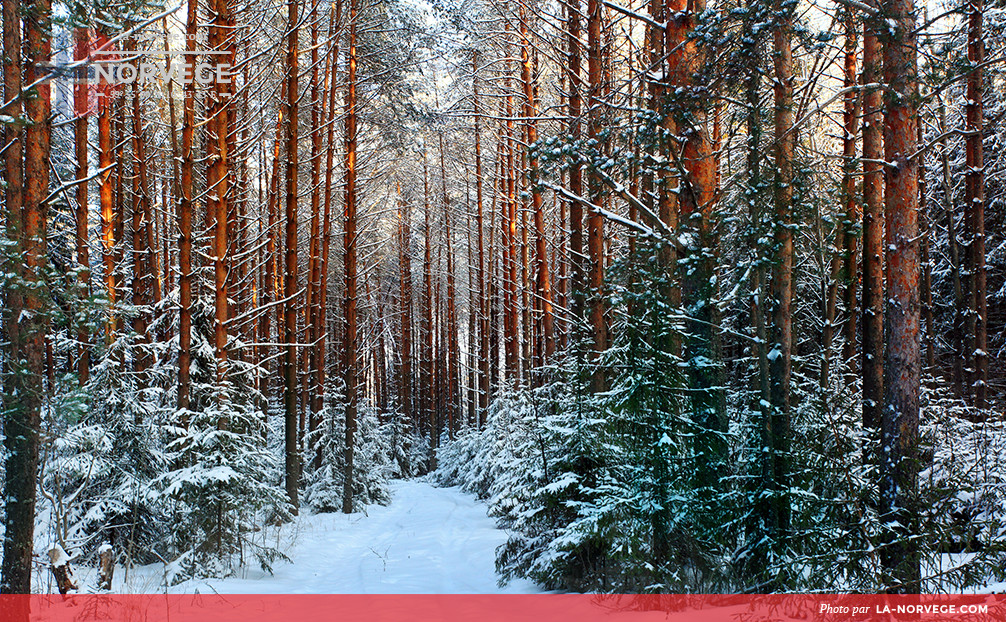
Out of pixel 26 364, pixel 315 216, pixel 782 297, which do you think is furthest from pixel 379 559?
pixel 315 216

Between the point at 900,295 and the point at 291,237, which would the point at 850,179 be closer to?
the point at 900,295

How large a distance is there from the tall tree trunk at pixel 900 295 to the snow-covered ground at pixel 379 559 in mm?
3785

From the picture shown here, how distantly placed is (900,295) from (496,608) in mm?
4727

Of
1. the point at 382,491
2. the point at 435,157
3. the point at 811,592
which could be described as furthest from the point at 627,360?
the point at 435,157

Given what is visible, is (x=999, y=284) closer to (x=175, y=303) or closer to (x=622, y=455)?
(x=622, y=455)

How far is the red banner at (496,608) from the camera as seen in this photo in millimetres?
4797

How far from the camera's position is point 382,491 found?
53.4ft

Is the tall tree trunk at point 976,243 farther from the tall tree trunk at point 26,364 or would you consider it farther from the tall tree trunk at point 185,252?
the tall tree trunk at point 26,364

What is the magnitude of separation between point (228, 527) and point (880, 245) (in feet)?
35.5

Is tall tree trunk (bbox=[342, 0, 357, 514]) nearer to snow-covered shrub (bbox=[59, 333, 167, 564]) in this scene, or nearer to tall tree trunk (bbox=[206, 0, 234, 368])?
tall tree trunk (bbox=[206, 0, 234, 368])

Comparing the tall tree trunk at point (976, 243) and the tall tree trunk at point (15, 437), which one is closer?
the tall tree trunk at point (15, 437)

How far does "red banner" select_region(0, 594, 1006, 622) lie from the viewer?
4797 mm

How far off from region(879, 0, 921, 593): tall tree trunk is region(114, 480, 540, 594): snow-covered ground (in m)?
3.79

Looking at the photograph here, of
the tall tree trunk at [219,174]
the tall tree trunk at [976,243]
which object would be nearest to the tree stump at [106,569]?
the tall tree trunk at [219,174]
